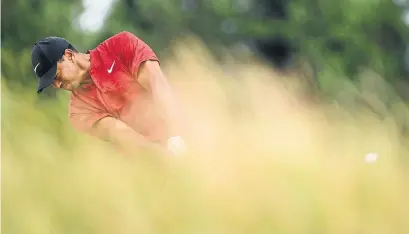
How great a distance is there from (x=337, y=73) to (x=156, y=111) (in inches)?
20.3

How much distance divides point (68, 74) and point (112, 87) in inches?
5.0

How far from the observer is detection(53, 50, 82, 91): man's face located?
5.89 feet

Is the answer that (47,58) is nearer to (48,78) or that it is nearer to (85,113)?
(48,78)

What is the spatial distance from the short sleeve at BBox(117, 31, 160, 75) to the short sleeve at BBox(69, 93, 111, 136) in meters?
0.14

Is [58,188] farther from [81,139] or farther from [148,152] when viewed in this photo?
[148,152]

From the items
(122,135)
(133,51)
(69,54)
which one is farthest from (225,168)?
(69,54)

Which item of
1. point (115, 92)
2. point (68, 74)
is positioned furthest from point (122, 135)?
point (68, 74)

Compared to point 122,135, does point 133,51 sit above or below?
above

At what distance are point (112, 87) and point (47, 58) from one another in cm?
20

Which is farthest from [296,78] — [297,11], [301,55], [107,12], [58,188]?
[58,188]

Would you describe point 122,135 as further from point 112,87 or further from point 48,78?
point 48,78

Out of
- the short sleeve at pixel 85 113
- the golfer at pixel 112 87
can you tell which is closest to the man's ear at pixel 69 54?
the golfer at pixel 112 87

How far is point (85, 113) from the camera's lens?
5.91ft

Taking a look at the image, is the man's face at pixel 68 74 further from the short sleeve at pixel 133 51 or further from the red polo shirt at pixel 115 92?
the short sleeve at pixel 133 51
